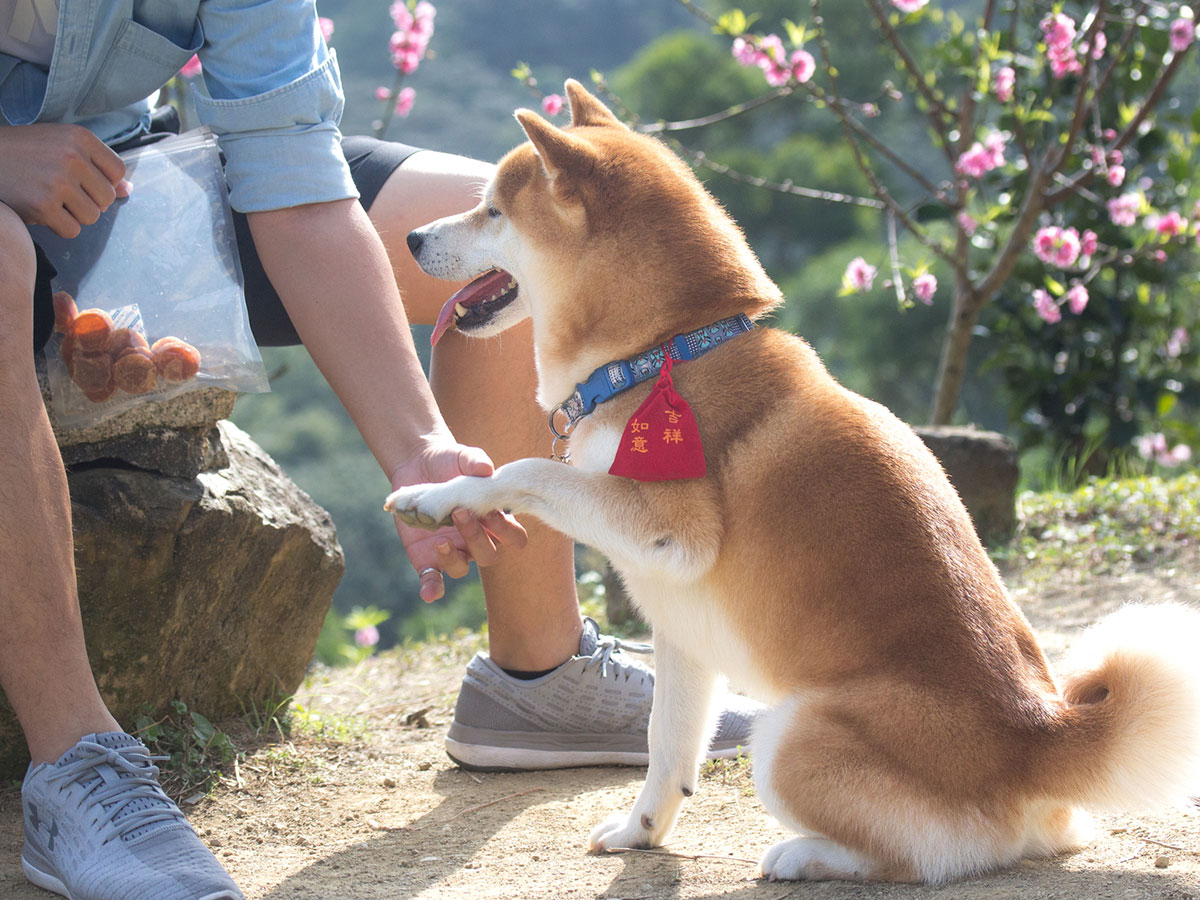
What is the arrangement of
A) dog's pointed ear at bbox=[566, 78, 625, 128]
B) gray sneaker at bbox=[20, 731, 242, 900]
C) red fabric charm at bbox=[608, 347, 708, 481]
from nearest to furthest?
gray sneaker at bbox=[20, 731, 242, 900] → red fabric charm at bbox=[608, 347, 708, 481] → dog's pointed ear at bbox=[566, 78, 625, 128]

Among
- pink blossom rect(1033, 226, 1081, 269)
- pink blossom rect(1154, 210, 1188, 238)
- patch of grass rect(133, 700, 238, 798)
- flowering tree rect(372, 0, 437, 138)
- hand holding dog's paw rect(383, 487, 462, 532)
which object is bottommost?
patch of grass rect(133, 700, 238, 798)

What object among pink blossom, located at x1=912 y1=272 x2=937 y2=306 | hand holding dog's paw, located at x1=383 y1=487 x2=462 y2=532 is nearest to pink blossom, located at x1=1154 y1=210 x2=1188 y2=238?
pink blossom, located at x1=912 y1=272 x2=937 y2=306

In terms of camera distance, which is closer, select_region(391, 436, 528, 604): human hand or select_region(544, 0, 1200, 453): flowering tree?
select_region(391, 436, 528, 604): human hand

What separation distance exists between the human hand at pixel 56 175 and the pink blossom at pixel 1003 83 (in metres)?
3.99

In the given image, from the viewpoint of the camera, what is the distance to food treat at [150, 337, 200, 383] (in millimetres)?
2305

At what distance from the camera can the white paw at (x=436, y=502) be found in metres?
1.97

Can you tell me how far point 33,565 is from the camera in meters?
1.80

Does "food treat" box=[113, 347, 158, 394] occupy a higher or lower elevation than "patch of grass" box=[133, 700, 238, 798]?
higher

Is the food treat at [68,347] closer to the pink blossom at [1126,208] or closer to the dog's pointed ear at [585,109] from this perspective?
the dog's pointed ear at [585,109]

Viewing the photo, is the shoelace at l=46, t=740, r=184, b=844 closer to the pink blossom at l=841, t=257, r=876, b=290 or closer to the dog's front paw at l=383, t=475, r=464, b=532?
the dog's front paw at l=383, t=475, r=464, b=532

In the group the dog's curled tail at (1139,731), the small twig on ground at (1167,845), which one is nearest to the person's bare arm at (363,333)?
the dog's curled tail at (1139,731)

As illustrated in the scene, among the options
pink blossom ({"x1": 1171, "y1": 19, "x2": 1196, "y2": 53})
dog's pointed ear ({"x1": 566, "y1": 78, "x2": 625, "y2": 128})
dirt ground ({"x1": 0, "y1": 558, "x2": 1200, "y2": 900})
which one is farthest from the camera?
pink blossom ({"x1": 1171, "y1": 19, "x2": 1196, "y2": 53})

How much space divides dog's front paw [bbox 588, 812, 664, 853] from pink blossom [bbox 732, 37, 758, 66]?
374 cm

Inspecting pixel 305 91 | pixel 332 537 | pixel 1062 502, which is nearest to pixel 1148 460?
pixel 1062 502
